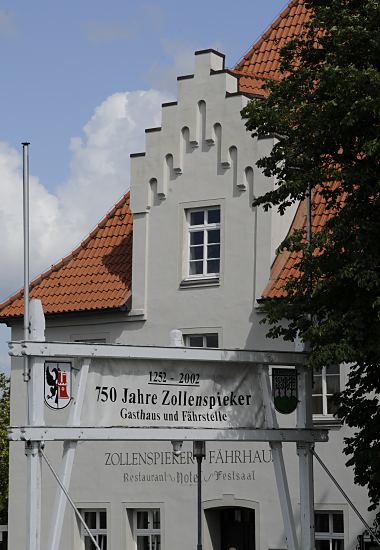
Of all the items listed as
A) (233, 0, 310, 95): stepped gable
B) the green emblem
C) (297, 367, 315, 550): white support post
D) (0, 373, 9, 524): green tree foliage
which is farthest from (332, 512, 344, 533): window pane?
(0, 373, 9, 524): green tree foliage

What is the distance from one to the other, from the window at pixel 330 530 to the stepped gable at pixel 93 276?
662cm

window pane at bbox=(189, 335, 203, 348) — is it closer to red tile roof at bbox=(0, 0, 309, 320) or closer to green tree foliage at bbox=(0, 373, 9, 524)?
red tile roof at bbox=(0, 0, 309, 320)

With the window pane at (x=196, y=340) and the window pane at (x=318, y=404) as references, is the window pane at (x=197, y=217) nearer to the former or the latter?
the window pane at (x=196, y=340)

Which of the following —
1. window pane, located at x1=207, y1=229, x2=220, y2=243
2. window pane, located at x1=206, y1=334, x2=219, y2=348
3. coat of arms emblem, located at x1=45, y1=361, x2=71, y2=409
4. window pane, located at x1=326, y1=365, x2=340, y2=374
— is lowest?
coat of arms emblem, located at x1=45, y1=361, x2=71, y2=409

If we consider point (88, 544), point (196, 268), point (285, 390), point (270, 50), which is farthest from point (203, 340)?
point (285, 390)

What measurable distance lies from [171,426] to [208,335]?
12.1m

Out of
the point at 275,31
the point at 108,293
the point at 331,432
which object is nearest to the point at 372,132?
the point at 331,432

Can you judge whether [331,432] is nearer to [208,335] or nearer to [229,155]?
[208,335]

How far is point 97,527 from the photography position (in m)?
31.3

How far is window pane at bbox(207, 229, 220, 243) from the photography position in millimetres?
30719

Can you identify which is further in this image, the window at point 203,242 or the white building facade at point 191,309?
the window at point 203,242

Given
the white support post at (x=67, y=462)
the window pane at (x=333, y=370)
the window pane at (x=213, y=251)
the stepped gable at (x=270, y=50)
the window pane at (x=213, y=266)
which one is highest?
the stepped gable at (x=270, y=50)

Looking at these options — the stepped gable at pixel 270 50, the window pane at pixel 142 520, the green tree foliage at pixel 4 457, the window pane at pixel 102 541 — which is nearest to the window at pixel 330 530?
the window pane at pixel 142 520

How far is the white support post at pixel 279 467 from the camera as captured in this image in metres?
19.2
